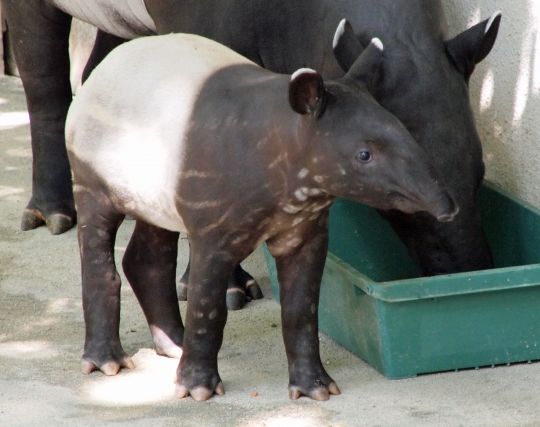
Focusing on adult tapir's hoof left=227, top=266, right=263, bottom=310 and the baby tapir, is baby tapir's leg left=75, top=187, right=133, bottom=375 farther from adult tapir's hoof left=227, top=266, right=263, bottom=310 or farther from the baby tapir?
adult tapir's hoof left=227, top=266, right=263, bottom=310

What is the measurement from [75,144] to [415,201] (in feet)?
4.14

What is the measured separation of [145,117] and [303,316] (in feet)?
2.71

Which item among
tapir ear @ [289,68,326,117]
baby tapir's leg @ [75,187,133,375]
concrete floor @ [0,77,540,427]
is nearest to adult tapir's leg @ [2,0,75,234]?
concrete floor @ [0,77,540,427]

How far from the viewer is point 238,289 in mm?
5434

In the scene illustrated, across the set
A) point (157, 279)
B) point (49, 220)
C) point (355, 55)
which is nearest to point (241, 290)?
point (157, 279)

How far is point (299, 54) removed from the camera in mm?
5016

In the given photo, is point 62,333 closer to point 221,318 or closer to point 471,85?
point 221,318

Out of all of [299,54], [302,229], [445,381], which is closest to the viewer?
[302,229]

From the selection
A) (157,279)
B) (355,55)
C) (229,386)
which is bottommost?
(229,386)

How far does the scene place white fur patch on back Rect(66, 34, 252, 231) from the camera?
4.26 metres

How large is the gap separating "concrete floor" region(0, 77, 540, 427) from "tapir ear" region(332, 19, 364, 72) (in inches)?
42.2

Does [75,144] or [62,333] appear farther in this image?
[62,333]

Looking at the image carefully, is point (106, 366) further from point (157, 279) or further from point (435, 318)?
point (435, 318)

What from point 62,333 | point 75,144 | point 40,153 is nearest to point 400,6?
point 75,144
